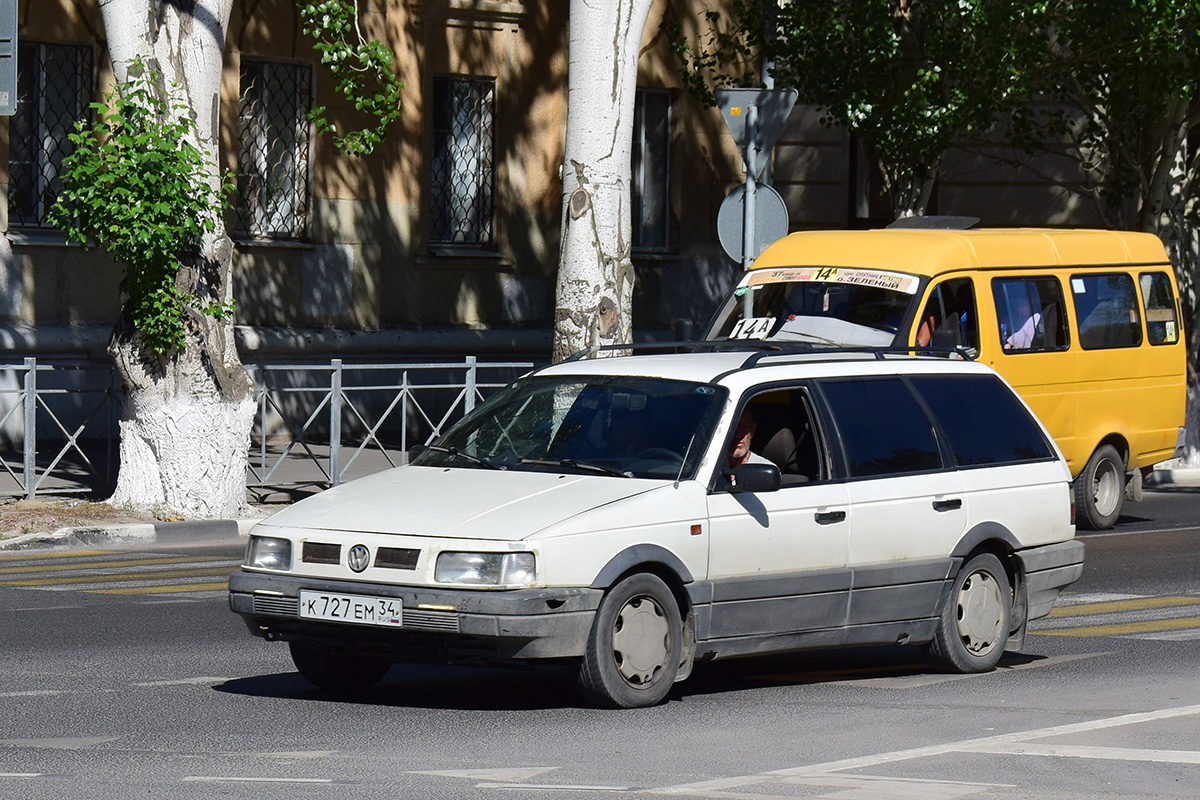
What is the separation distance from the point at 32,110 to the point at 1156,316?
38.8 feet

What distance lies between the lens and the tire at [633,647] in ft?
27.5

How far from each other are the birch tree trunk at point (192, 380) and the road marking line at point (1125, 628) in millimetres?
7959

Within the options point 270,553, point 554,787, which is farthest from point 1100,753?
point 270,553

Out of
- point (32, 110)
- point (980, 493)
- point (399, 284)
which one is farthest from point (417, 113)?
point (980, 493)

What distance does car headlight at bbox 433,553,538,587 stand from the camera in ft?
26.6

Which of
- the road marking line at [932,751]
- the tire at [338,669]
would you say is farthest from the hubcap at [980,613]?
the tire at [338,669]

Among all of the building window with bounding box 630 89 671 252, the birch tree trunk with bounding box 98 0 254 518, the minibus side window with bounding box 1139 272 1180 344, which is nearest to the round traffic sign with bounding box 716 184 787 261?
the minibus side window with bounding box 1139 272 1180 344

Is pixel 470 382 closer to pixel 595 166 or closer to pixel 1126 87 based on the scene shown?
pixel 595 166

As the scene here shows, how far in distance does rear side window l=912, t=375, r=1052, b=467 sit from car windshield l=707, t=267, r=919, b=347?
5731mm

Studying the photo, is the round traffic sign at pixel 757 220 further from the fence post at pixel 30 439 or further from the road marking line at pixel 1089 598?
the fence post at pixel 30 439

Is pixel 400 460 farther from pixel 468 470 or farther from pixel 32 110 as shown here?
pixel 468 470

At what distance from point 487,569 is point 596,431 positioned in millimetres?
1188

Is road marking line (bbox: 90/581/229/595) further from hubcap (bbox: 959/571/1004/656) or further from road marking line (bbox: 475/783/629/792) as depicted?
road marking line (bbox: 475/783/629/792)

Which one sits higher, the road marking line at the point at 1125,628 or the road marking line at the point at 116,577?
the road marking line at the point at 1125,628
